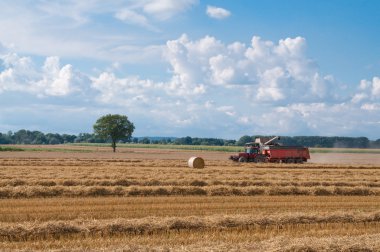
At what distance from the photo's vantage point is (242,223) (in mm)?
12695

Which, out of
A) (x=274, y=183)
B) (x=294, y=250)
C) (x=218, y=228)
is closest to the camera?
(x=294, y=250)

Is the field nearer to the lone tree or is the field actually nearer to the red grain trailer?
the red grain trailer

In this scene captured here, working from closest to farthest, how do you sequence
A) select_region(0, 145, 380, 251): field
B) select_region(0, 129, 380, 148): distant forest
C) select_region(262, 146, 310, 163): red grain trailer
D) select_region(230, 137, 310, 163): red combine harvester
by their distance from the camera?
select_region(0, 145, 380, 251): field
select_region(230, 137, 310, 163): red combine harvester
select_region(262, 146, 310, 163): red grain trailer
select_region(0, 129, 380, 148): distant forest

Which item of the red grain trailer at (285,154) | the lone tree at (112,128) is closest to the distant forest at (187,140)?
the lone tree at (112,128)

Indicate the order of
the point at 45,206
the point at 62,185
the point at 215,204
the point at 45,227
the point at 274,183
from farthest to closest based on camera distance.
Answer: the point at 274,183 → the point at 62,185 → the point at 215,204 → the point at 45,206 → the point at 45,227

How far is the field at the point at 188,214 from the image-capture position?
33.6 ft

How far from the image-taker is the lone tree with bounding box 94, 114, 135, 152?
83.7 meters

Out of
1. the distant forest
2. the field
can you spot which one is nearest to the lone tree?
the distant forest

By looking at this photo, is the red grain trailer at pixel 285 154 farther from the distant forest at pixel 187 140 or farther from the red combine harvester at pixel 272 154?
the distant forest at pixel 187 140

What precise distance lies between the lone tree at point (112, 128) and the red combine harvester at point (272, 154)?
136 feet

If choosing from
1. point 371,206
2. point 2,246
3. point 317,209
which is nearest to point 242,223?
point 317,209

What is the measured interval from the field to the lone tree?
2366 inches

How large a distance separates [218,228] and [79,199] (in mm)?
6994

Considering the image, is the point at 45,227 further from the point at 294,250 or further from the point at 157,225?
the point at 294,250
